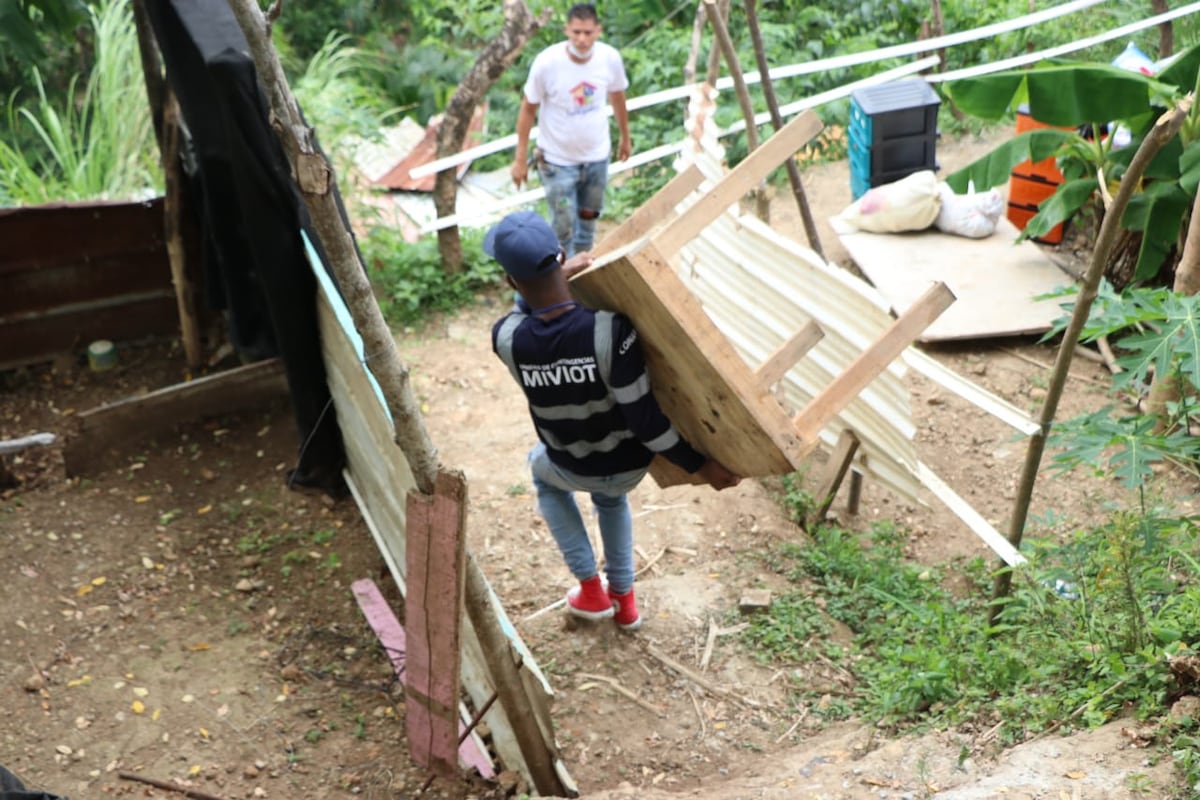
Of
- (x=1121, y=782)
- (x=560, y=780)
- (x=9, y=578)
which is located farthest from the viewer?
(x=9, y=578)

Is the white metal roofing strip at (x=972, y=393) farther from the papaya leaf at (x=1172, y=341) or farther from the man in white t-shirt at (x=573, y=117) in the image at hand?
the man in white t-shirt at (x=573, y=117)

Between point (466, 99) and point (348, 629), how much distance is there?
412cm

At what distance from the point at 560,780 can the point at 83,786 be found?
1.56 metres

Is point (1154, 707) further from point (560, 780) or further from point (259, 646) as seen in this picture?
point (259, 646)

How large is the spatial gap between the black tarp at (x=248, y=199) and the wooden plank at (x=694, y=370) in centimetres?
190

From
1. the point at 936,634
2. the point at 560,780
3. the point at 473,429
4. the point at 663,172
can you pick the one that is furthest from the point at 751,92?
the point at 560,780

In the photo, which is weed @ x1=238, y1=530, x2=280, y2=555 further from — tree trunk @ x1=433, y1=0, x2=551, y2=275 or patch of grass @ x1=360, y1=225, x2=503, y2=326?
tree trunk @ x1=433, y1=0, x2=551, y2=275

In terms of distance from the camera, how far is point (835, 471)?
5.09 meters

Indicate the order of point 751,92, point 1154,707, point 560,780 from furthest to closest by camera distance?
point 751,92 < point 560,780 < point 1154,707

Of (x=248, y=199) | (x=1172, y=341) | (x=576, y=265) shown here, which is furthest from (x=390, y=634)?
(x=1172, y=341)

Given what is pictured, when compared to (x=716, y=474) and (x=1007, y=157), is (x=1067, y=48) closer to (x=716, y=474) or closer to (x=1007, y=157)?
(x=1007, y=157)

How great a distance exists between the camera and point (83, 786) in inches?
148

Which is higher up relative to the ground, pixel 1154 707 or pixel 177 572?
pixel 1154 707

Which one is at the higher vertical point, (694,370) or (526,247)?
(526,247)
